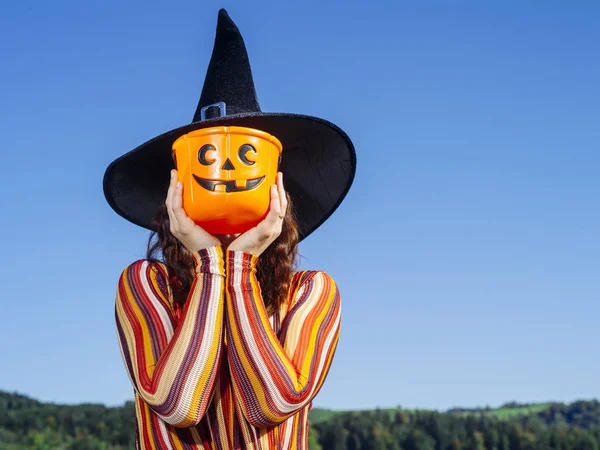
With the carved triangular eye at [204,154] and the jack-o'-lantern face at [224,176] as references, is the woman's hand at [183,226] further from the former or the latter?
the carved triangular eye at [204,154]

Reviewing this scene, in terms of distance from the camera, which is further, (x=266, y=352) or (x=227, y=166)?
(x=227, y=166)

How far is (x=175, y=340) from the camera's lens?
11.3ft

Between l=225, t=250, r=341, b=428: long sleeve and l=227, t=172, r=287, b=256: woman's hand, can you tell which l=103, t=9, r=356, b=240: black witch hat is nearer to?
l=227, t=172, r=287, b=256: woman's hand

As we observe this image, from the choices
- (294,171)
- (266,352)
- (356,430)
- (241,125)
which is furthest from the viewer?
(356,430)

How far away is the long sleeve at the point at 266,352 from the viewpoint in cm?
339

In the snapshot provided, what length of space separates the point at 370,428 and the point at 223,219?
5626cm

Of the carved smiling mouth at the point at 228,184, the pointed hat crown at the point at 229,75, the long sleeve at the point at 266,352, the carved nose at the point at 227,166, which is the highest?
the pointed hat crown at the point at 229,75

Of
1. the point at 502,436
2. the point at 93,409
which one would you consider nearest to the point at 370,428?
the point at 502,436

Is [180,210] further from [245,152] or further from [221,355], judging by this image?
[221,355]

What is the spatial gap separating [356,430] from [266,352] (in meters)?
56.2

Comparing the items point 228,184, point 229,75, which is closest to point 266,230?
point 228,184

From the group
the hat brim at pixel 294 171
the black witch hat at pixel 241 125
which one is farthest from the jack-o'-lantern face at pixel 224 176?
the hat brim at pixel 294 171

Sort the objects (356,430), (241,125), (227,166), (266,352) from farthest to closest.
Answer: (356,430), (241,125), (227,166), (266,352)

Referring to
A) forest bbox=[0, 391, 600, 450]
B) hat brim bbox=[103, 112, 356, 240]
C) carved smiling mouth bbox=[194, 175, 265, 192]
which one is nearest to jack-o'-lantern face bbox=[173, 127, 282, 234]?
carved smiling mouth bbox=[194, 175, 265, 192]
